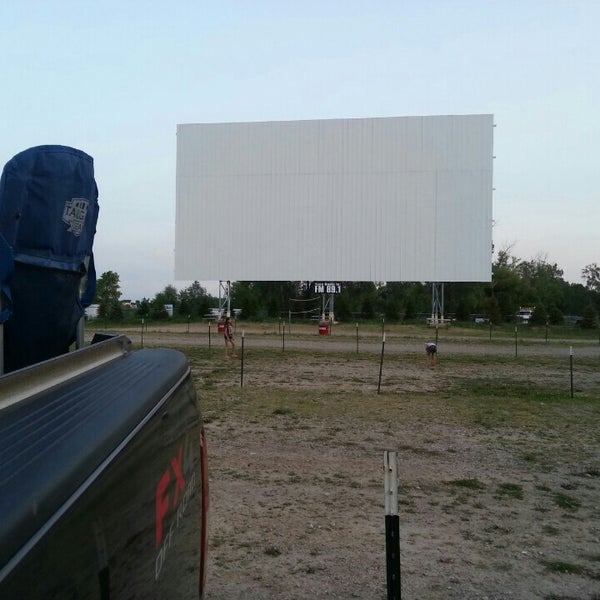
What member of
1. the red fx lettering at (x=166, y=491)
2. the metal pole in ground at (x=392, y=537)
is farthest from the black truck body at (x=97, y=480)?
the metal pole in ground at (x=392, y=537)

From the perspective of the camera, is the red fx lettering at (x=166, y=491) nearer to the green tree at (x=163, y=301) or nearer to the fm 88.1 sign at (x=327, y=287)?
the fm 88.1 sign at (x=327, y=287)

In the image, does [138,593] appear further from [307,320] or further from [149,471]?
[307,320]

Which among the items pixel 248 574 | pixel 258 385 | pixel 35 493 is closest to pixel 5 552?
pixel 35 493

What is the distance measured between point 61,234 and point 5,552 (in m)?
1.67

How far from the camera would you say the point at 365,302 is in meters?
48.1

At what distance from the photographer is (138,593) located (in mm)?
1269

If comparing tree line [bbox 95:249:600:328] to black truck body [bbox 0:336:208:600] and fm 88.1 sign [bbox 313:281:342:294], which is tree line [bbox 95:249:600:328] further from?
black truck body [bbox 0:336:208:600]

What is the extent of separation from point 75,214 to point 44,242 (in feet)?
0.62

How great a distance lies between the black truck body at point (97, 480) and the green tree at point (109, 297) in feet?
138

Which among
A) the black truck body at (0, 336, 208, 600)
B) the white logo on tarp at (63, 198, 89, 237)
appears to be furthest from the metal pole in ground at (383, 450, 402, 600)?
the white logo on tarp at (63, 198, 89, 237)

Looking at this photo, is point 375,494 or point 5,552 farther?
point 375,494

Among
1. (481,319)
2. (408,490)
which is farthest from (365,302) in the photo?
(408,490)

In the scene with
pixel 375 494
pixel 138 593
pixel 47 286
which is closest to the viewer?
pixel 138 593

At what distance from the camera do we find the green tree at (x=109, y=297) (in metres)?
42.8
